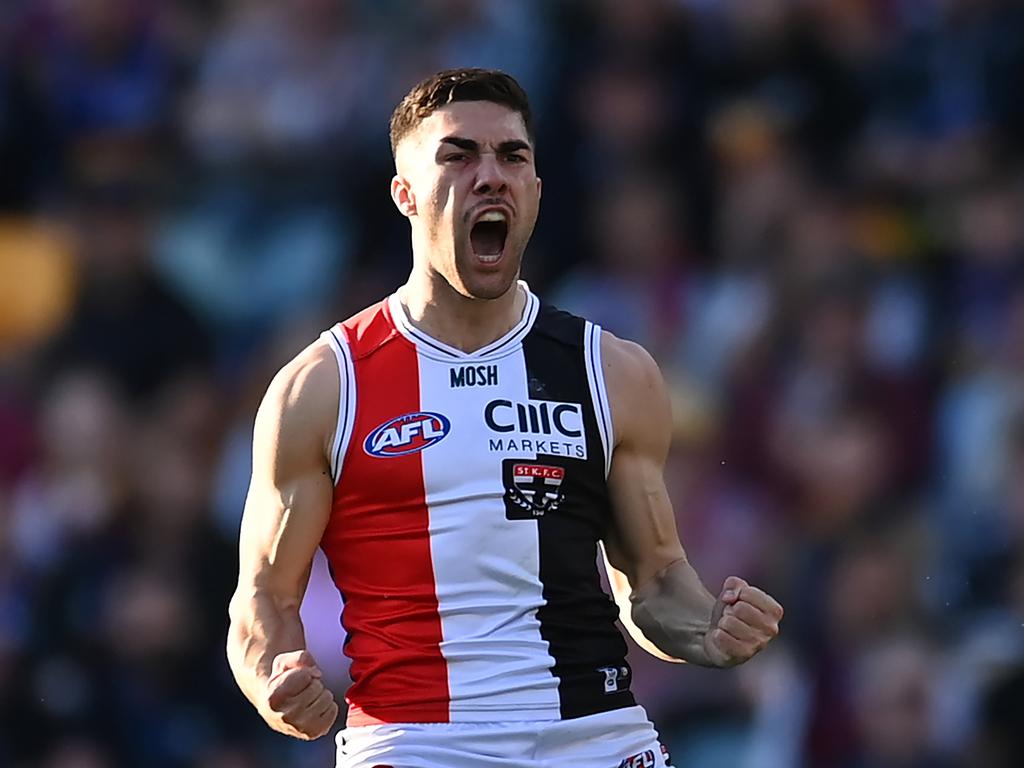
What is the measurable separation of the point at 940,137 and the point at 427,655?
21.8 feet

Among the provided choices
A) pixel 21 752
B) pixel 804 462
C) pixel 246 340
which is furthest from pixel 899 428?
pixel 21 752

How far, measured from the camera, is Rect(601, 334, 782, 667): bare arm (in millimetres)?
5695

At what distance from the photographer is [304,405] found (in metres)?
5.54

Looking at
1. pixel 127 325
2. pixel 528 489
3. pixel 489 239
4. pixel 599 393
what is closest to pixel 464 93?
pixel 489 239

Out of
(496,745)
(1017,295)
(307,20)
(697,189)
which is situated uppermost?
(307,20)

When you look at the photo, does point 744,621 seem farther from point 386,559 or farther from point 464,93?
point 464,93

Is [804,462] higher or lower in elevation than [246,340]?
lower

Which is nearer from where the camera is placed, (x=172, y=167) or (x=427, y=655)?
(x=427, y=655)

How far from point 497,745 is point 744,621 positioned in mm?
676

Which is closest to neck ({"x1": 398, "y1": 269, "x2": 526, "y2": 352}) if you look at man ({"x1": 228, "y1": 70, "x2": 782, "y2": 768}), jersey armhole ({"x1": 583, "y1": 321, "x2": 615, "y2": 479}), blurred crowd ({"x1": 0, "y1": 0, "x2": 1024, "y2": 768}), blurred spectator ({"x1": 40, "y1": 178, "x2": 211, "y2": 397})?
man ({"x1": 228, "y1": 70, "x2": 782, "y2": 768})

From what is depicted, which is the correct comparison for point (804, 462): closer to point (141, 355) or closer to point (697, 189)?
point (697, 189)

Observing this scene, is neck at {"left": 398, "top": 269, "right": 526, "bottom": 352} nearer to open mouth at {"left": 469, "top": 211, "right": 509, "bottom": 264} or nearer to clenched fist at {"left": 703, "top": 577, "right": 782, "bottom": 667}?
open mouth at {"left": 469, "top": 211, "right": 509, "bottom": 264}

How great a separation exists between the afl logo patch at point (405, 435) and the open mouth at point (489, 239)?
450mm

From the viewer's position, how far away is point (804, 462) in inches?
398
